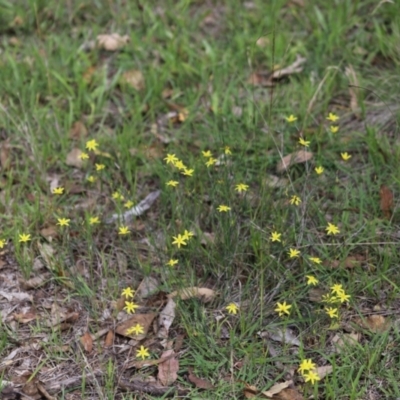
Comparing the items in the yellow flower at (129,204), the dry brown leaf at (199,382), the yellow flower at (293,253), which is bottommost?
the dry brown leaf at (199,382)

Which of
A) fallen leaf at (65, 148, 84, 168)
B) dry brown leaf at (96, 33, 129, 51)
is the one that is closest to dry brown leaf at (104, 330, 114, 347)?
fallen leaf at (65, 148, 84, 168)

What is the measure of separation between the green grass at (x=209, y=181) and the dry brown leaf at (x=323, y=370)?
34 millimetres

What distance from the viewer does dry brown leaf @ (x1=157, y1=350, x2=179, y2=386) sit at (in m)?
2.78

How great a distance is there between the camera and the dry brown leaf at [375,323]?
9.51 ft

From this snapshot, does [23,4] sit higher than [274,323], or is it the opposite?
[23,4]

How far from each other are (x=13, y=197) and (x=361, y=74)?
2.00 metres

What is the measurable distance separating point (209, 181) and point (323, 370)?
42.2 inches

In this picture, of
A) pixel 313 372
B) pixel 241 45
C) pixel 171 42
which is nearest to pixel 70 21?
pixel 171 42

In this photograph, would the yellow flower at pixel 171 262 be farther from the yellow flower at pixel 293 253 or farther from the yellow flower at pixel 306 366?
the yellow flower at pixel 306 366

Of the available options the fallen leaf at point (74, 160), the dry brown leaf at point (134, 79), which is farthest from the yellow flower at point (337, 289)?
the dry brown leaf at point (134, 79)

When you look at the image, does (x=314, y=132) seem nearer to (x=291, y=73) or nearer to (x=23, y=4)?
(x=291, y=73)

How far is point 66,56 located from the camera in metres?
4.32

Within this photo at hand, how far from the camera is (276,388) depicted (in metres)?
2.71

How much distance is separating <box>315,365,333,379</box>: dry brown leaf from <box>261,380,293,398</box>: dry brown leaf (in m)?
0.11
